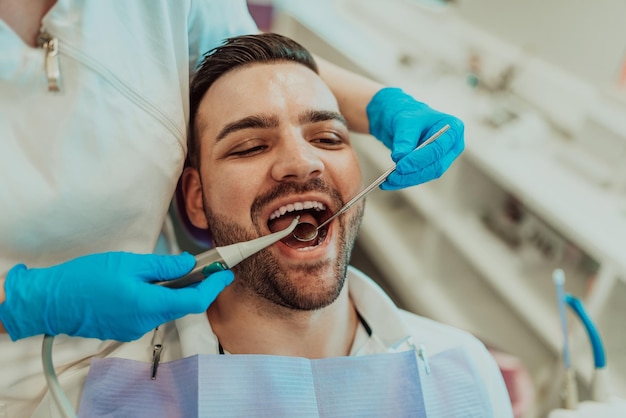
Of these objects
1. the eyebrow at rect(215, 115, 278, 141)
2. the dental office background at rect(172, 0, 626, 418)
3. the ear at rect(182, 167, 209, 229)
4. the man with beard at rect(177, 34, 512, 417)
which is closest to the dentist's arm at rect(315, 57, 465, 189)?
the man with beard at rect(177, 34, 512, 417)

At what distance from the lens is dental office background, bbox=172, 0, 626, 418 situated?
5.54 feet

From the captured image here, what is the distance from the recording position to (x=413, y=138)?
40.6 inches

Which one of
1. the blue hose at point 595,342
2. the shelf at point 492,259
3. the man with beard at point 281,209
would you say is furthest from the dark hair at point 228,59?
the shelf at point 492,259

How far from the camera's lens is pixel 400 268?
254 cm

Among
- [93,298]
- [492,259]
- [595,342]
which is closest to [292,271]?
[93,298]

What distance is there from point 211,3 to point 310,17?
2.62m

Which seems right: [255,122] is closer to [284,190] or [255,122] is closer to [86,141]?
[284,190]

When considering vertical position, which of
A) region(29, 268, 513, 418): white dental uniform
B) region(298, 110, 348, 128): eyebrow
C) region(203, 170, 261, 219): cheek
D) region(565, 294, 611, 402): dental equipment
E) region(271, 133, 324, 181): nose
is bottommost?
region(29, 268, 513, 418): white dental uniform

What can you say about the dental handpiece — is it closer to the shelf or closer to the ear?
the ear

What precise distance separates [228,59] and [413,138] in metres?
0.43

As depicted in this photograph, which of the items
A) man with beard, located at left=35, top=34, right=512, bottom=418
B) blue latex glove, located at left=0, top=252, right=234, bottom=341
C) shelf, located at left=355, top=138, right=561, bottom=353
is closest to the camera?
blue latex glove, located at left=0, top=252, right=234, bottom=341

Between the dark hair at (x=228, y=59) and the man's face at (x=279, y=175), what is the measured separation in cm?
2

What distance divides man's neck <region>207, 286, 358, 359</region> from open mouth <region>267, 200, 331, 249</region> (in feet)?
0.46

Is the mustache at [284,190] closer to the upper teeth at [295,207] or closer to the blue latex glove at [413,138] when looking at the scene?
the upper teeth at [295,207]
